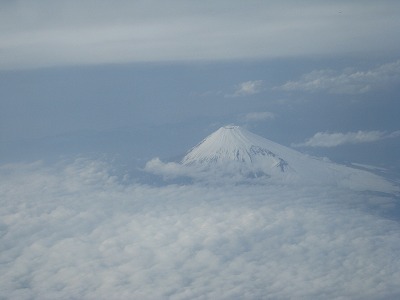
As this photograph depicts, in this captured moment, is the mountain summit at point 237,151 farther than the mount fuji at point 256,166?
Yes

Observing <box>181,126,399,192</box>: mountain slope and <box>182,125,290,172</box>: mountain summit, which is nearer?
<box>181,126,399,192</box>: mountain slope

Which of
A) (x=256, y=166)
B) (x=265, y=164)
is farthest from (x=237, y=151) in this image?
(x=265, y=164)

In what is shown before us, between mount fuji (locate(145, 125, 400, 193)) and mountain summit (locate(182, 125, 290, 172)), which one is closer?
mount fuji (locate(145, 125, 400, 193))

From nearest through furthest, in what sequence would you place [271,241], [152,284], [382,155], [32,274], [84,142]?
[152,284] → [32,274] → [271,241] → [382,155] → [84,142]

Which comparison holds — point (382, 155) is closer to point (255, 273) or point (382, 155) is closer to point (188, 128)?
point (188, 128)

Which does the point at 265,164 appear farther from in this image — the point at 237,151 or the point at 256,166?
the point at 237,151

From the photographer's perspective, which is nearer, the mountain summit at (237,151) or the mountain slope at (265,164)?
the mountain slope at (265,164)

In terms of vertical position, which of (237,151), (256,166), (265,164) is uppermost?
(237,151)

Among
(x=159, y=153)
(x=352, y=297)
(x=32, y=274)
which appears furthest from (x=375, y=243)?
(x=159, y=153)
